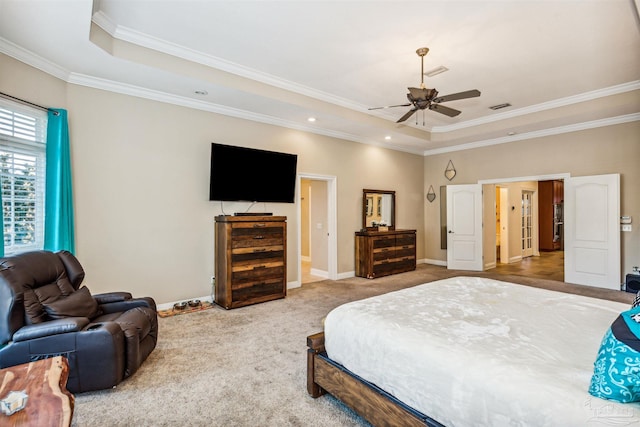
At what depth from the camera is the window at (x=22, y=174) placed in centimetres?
303

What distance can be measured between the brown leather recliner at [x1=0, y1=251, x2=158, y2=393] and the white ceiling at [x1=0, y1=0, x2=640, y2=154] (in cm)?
208

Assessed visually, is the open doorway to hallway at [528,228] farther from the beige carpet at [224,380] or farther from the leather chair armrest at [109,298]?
the leather chair armrest at [109,298]

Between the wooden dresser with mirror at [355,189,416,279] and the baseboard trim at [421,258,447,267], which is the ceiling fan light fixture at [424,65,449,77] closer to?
the wooden dresser with mirror at [355,189,416,279]

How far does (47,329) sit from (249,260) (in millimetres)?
2435

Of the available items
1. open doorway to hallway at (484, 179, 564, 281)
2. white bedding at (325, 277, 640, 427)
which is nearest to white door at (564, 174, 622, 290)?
open doorway to hallway at (484, 179, 564, 281)

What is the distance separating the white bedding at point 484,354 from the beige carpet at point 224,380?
0.55 meters

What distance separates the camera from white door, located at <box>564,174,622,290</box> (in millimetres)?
5262

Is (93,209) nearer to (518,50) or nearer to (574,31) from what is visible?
(518,50)

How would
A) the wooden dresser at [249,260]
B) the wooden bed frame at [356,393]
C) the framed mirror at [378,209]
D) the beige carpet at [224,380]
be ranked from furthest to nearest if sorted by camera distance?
the framed mirror at [378,209], the wooden dresser at [249,260], the beige carpet at [224,380], the wooden bed frame at [356,393]

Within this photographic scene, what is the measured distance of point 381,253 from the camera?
21.2 ft

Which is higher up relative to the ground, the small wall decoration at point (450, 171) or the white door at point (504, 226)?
the small wall decoration at point (450, 171)

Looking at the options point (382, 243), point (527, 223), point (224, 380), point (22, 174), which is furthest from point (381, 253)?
point (527, 223)

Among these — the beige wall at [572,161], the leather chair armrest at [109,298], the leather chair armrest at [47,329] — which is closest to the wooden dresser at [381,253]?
the beige wall at [572,161]

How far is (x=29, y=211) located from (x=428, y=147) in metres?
7.26
